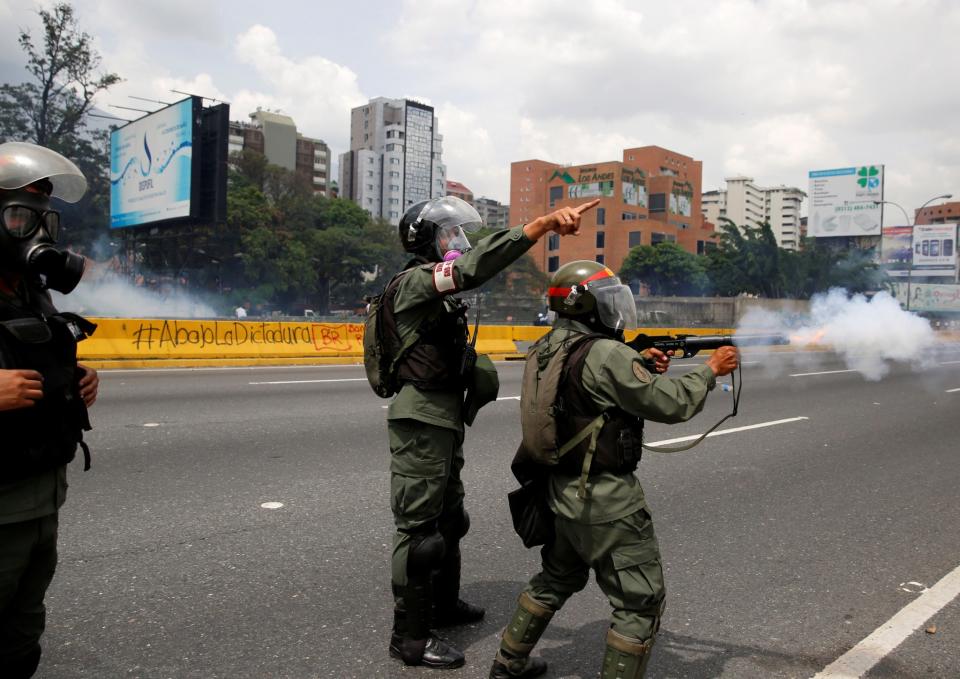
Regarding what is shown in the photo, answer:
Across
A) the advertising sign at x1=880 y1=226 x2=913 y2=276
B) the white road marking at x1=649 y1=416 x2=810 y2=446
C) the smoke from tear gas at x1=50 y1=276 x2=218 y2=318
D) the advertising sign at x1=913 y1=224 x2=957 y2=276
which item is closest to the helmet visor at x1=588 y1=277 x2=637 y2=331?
the white road marking at x1=649 y1=416 x2=810 y2=446

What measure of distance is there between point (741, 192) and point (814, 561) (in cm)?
18720

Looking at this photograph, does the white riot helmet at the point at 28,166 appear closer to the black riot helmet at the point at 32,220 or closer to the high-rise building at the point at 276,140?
the black riot helmet at the point at 32,220

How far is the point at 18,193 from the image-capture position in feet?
7.11

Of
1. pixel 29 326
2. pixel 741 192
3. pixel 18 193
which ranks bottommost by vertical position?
pixel 29 326

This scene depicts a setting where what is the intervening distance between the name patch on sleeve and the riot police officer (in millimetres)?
1217

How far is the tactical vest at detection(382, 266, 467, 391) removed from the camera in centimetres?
311

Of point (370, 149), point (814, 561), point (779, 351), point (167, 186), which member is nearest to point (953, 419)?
point (814, 561)

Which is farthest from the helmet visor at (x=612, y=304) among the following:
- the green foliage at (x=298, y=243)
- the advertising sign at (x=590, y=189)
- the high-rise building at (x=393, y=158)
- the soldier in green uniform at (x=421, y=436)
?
the high-rise building at (x=393, y=158)

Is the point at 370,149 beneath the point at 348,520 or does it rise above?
above

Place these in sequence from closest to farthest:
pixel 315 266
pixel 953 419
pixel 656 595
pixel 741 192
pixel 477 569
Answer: pixel 656 595 < pixel 477 569 < pixel 953 419 < pixel 315 266 < pixel 741 192

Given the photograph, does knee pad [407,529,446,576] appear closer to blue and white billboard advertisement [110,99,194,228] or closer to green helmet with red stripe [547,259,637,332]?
green helmet with red stripe [547,259,637,332]

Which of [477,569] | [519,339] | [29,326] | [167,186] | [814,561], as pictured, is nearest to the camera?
[29,326]

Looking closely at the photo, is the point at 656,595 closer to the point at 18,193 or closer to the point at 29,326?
the point at 29,326

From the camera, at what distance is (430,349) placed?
3123 mm
